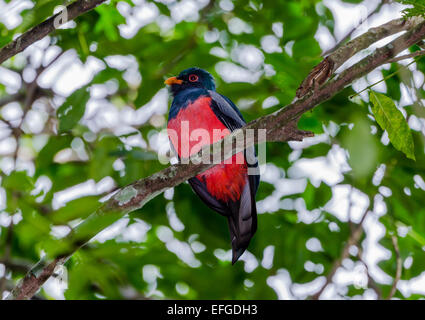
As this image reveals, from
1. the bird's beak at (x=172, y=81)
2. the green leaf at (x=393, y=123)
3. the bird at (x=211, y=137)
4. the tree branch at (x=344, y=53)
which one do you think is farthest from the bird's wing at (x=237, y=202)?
the green leaf at (x=393, y=123)

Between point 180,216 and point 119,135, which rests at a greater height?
point 119,135

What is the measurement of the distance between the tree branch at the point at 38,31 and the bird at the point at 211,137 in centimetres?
121

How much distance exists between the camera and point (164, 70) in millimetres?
4016

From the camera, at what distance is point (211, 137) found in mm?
3770

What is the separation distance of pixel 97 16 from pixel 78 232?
8.76 ft

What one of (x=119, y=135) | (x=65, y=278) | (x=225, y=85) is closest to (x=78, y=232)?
(x=65, y=278)

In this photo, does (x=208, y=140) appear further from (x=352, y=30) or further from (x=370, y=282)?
(x=370, y=282)

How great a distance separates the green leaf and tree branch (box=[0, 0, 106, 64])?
1.46 meters

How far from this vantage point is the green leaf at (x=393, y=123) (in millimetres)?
2301

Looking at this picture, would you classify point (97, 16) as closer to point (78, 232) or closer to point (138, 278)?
point (138, 278)

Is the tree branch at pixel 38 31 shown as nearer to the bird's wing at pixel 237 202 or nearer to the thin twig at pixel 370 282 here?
the bird's wing at pixel 237 202

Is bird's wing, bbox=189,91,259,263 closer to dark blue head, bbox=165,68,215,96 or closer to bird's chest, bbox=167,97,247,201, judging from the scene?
bird's chest, bbox=167,97,247,201

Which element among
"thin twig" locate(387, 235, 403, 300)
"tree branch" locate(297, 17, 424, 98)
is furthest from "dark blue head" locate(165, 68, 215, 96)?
"thin twig" locate(387, 235, 403, 300)

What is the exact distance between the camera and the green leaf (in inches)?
90.6
